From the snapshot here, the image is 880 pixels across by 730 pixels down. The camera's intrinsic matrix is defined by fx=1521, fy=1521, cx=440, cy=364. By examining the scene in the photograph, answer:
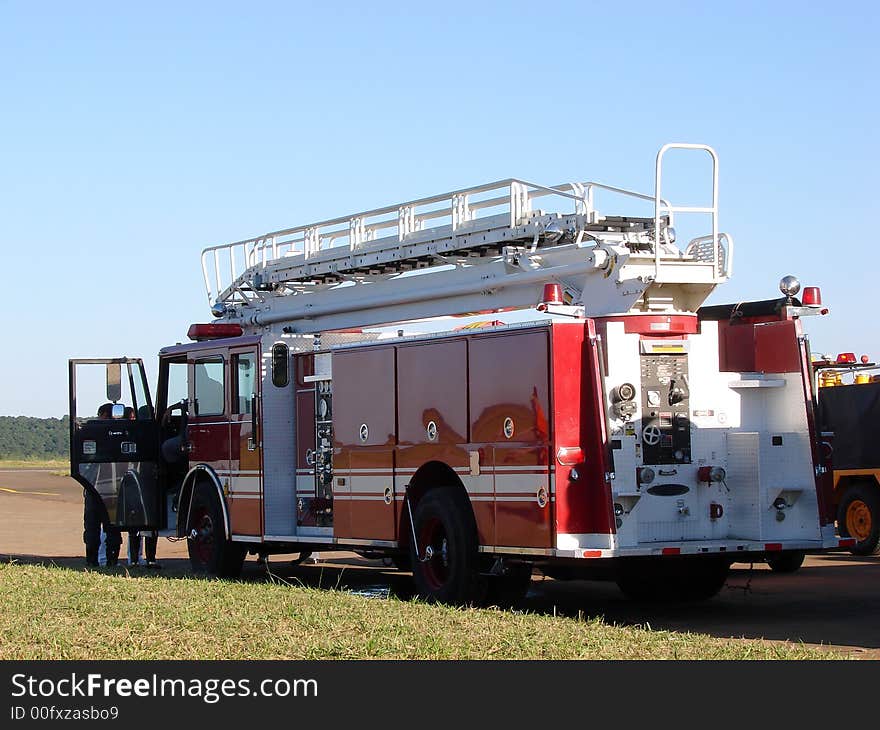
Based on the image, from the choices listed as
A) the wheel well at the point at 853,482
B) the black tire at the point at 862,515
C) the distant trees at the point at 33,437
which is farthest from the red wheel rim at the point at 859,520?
the distant trees at the point at 33,437

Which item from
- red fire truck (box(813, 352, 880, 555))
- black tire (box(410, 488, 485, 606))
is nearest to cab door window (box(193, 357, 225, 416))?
black tire (box(410, 488, 485, 606))

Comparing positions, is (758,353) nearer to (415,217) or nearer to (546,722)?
(415,217)

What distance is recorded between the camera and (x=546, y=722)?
7.54 meters

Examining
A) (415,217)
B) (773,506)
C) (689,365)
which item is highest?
(415,217)

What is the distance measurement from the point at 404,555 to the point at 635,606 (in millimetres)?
2203

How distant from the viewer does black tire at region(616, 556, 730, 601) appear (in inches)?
511

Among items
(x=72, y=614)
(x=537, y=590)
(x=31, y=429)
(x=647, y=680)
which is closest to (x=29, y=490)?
(x=537, y=590)

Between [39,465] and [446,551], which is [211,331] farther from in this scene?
[39,465]

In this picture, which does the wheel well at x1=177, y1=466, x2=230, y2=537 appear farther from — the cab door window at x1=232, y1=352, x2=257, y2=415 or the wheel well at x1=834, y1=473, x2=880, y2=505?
the wheel well at x1=834, y1=473, x2=880, y2=505

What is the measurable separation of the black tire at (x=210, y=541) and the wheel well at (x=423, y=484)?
3.08m

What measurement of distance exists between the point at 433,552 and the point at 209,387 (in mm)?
4273

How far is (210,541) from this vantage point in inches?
650

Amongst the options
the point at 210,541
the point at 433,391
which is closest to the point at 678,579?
the point at 433,391

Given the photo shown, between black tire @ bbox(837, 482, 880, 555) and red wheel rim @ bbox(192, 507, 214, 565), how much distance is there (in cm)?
821
